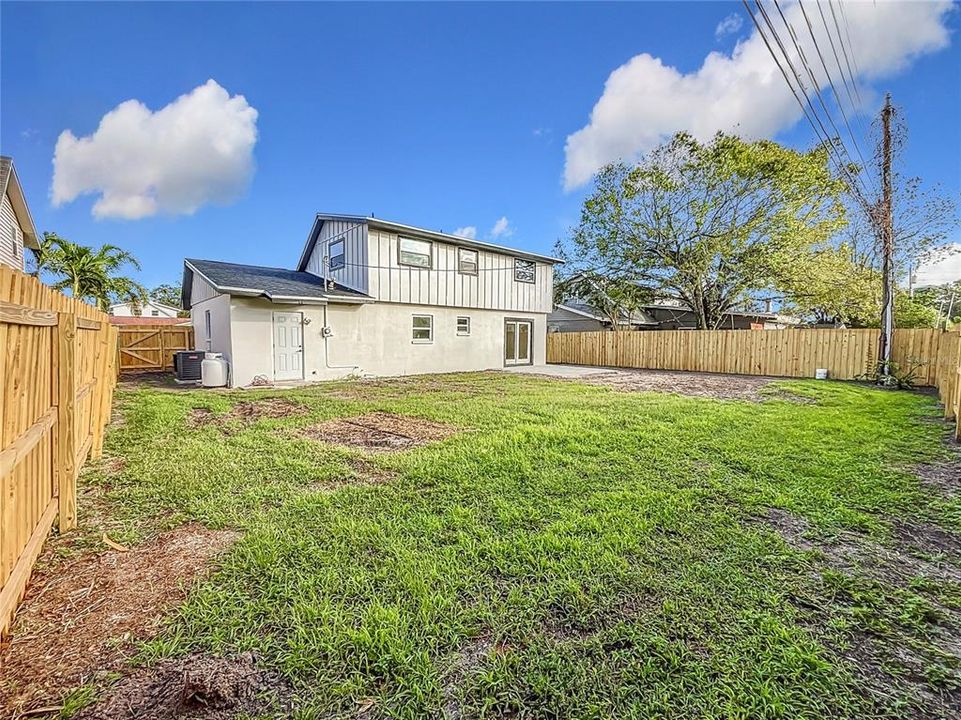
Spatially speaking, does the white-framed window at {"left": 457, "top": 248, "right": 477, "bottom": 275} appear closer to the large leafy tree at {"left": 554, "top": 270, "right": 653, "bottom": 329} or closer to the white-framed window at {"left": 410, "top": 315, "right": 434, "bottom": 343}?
the white-framed window at {"left": 410, "top": 315, "right": 434, "bottom": 343}

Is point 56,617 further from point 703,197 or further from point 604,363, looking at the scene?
point 703,197

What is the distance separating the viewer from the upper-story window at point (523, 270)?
1673cm

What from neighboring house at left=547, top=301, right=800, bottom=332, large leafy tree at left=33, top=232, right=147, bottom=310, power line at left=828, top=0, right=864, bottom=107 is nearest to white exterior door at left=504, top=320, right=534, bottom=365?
neighboring house at left=547, top=301, right=800, bottom=332

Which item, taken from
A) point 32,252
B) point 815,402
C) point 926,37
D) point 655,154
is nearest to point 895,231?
point 926,37

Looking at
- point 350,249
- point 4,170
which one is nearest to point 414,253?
point 350,249

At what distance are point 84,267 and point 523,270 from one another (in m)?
17.4

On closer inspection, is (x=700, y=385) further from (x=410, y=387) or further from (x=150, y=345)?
(x=150, y=345)

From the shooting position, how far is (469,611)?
6.99ft

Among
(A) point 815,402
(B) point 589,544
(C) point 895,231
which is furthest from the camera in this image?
(C) point 895,231

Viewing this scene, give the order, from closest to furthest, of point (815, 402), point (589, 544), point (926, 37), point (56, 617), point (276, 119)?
1. point (56, 617)
2. point (589, 544)
3. point (926, 37)
4. point (815, 402)
5. point (276, 119)

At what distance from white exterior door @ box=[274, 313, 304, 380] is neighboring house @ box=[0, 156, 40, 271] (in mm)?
5492

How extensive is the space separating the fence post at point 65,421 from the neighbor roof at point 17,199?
1155cm

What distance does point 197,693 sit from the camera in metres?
1.62

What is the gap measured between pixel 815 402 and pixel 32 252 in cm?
2584
